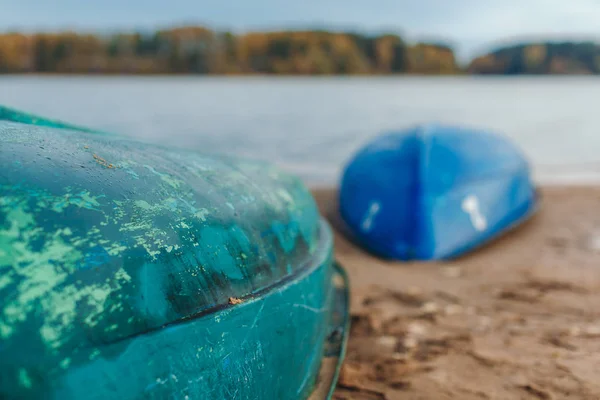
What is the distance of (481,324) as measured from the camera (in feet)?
8.43

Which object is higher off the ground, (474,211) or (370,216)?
(474,211)

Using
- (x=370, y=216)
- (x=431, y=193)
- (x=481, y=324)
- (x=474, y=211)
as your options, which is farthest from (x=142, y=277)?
(x=474, y=211)

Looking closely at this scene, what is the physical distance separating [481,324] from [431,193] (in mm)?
1314

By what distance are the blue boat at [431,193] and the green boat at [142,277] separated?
208 cm

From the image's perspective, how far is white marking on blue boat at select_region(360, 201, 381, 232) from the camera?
3.95 m

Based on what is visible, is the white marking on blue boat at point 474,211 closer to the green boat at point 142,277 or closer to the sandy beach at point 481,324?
the sandy beach at point 481,324

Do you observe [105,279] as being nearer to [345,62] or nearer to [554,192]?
[554,192]

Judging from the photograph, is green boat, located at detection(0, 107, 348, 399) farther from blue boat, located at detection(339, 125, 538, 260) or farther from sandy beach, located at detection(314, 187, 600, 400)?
blue boat, located at detection(339, 125, 538, 260)

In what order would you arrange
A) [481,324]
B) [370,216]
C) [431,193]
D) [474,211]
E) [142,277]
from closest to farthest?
[142,277] < [481,324] < [431,193] < [474,211] < [370,216]

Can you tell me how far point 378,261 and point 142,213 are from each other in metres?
2.75

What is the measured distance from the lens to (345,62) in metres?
64.9

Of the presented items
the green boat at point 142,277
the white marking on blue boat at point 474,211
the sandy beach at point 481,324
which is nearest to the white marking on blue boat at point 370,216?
the sandy beach at point 481,324

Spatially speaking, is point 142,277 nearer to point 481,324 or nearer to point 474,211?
point 481,324

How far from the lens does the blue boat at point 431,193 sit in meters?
3.68
